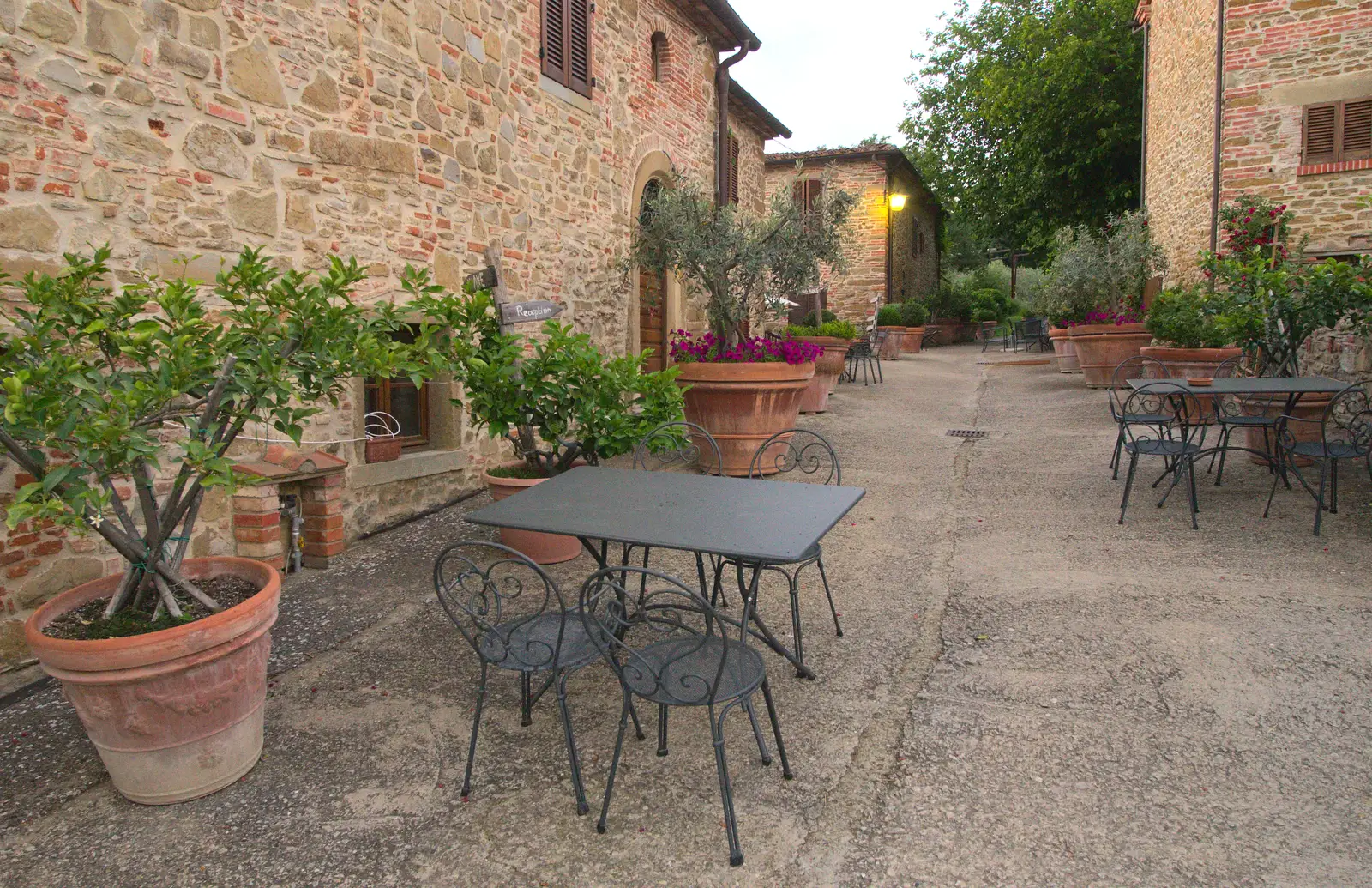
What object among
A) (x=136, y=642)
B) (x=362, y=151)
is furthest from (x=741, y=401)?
(x=136, y=642)

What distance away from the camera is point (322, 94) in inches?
192

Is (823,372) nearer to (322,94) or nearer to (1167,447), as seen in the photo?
(1167,447)

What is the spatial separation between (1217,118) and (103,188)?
12.2 m

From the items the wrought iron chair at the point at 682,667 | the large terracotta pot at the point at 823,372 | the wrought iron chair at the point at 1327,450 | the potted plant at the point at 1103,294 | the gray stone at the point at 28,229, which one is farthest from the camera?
the potted plant at the point at 1103,294

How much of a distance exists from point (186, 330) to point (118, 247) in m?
1.70

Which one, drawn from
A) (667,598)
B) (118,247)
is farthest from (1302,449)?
(118,247)

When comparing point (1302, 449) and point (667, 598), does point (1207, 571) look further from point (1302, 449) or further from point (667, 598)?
point (667, 598)

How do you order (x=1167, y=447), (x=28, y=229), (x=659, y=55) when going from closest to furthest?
(x=28, y=229)
(x=1167, y=447)
(x=659, y=55)

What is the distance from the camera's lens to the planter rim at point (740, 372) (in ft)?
21.0

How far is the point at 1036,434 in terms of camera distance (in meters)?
8.25

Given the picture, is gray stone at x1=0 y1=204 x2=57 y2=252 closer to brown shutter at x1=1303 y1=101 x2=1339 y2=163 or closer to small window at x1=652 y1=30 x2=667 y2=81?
small window at x1=652 y1=30 x2=667 y2=81

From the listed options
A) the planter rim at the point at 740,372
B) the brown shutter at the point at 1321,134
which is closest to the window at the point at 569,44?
the planter rim at the point at 740,372

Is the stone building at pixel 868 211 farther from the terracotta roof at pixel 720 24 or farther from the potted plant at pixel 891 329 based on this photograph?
the terracotta roof at pixel 720 24

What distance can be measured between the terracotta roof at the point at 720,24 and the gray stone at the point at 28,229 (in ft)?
24.5
